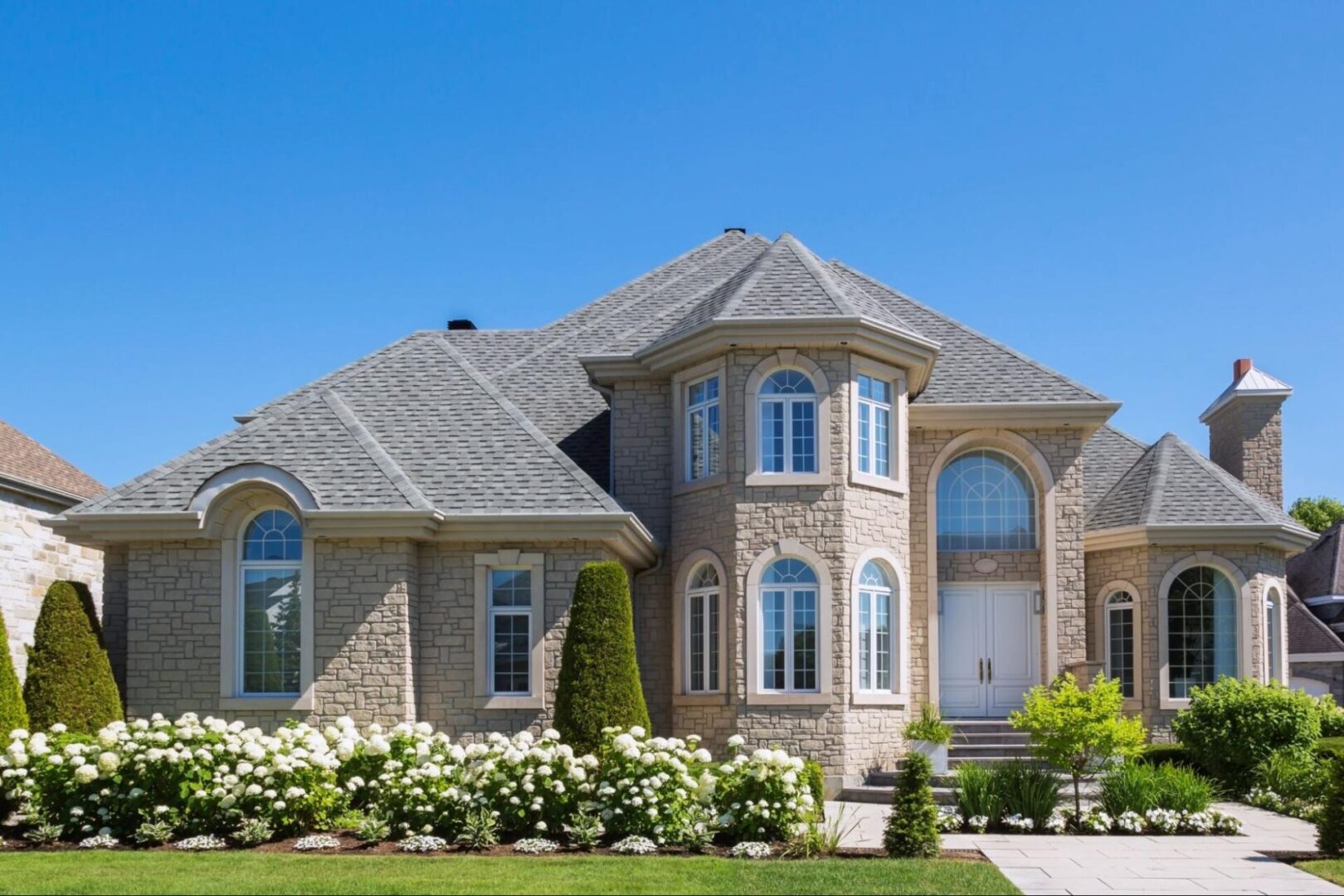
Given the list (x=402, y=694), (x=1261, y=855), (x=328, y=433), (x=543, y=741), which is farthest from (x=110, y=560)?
(x=1261, y=855)

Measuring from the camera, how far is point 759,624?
18641 mm

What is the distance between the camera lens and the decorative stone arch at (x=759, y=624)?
1831 cm

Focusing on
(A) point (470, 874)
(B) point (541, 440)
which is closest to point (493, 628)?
(B) point (541, 440)

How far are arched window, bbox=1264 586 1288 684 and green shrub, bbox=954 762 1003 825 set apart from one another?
9.27 meters

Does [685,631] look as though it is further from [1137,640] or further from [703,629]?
[1137,640]

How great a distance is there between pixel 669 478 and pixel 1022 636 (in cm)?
594

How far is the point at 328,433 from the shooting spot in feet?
59.6

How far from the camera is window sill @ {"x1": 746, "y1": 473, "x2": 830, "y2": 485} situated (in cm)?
1859

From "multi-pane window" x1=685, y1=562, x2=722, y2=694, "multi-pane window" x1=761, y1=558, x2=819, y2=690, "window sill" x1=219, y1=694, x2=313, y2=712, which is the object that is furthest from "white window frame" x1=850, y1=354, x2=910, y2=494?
"window sill" x1=219, y1=694, x2=313, y2=712

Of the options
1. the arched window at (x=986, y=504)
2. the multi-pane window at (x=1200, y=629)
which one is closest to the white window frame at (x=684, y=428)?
the arched window at (x=986, y=504)

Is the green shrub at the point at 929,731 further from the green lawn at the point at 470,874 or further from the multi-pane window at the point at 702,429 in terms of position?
the green lawn at the point at 470,874

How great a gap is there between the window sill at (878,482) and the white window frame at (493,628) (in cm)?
431

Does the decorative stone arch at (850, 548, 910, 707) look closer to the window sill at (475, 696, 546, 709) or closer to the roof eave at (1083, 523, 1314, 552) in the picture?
the roof eave at (1083, 523, 1314, 552)

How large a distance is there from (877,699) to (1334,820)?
259 inches
